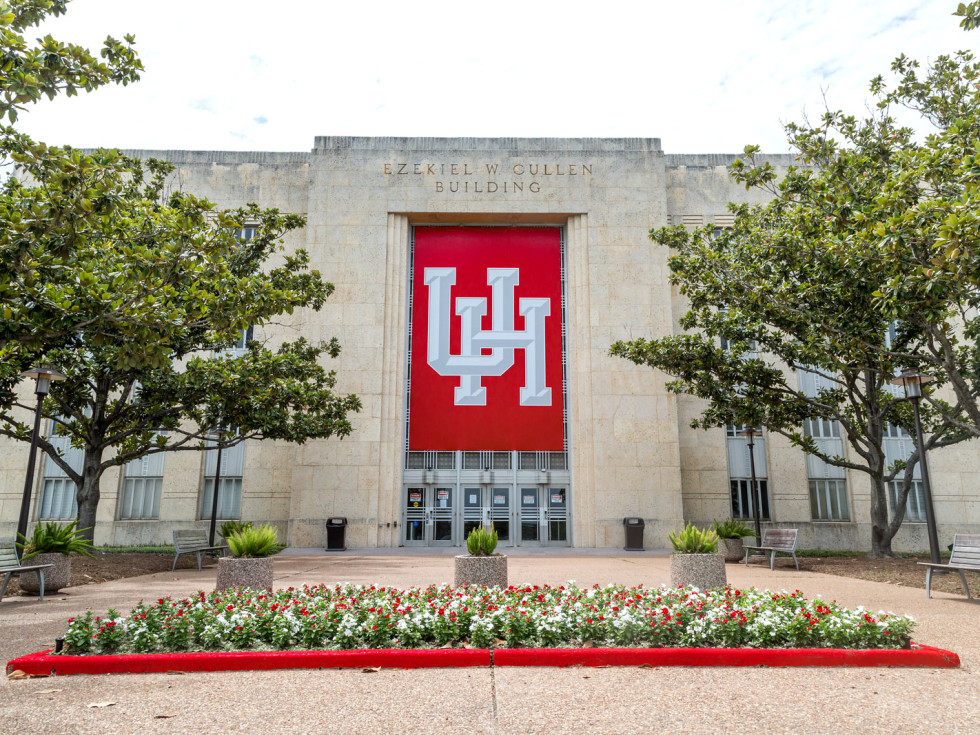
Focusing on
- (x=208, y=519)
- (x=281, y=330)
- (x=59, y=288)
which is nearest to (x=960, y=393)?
(x=59, y=288)

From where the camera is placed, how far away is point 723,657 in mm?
6332

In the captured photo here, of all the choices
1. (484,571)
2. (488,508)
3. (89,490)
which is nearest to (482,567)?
(484,571)

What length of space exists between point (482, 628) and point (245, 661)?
2204 mm

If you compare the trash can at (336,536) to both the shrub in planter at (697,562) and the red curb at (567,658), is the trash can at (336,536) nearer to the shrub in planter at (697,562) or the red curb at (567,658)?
the shrub in planter at (697,562)

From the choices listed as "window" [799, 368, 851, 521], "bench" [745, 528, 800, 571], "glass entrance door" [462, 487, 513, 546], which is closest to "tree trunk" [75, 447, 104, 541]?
"glass entrance door" [462, 487, 513, 546]

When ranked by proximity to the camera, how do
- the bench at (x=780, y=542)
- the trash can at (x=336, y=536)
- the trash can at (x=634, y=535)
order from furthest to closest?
1. the trash can at (x=634, y=535)
2. the trash can at (x=336, y=536)
3. the bench at (x=780, y=542)

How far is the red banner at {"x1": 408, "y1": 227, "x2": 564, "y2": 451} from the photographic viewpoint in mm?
26578

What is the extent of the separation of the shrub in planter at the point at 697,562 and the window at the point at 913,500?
68.3 feet

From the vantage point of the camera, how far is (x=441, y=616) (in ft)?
22.9

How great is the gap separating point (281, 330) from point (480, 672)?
23955 mm

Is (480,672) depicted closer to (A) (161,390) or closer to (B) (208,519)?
(A) (161,390)

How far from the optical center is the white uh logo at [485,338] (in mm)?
26797

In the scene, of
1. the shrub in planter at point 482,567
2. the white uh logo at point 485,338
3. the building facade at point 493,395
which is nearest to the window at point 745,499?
the building facade at point 493,395

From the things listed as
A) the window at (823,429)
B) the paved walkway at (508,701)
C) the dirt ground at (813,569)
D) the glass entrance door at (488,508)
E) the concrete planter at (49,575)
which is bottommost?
the paved walkway at (508,701)
